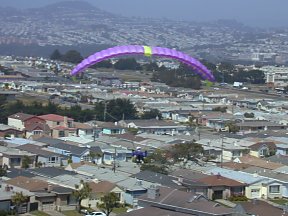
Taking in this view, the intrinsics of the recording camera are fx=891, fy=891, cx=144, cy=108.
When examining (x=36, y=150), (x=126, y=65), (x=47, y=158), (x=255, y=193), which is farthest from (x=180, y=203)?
(x=126, y=65)

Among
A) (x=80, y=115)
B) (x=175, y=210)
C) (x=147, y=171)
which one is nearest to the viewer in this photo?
(x=175, y=210)

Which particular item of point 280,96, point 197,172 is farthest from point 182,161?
point 280,96

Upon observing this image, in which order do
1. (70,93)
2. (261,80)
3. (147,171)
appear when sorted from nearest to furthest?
1. (147,171)
2. (70,93)
3. (261,80)

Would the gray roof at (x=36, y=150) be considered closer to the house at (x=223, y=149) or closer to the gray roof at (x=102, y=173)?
the gray roof at (x=102, y=173)

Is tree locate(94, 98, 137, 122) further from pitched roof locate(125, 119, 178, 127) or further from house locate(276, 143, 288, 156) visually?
house locate(276, 143, 288, 156)

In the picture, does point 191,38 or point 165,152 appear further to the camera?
point 191,38

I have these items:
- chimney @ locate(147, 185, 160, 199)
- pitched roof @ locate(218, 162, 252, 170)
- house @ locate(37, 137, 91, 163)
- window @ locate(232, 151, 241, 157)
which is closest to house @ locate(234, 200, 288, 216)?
chimney @ locate(147, 185, 160, 199)

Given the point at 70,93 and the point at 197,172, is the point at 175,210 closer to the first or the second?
the point at 197,172
